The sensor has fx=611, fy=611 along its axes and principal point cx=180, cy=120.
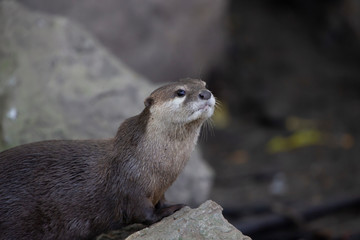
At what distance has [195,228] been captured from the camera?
110 inches

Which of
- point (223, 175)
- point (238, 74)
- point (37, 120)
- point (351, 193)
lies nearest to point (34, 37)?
point (37, 120)

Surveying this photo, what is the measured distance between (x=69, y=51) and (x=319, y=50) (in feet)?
14.2

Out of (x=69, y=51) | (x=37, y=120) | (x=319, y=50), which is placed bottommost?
(x=37, y=120)

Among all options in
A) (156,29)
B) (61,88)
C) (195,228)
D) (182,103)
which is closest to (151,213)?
(195,228)

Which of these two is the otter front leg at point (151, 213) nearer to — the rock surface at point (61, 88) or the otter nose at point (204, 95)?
the otter nose at point (204, 95)

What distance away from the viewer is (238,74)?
7992 millimetres

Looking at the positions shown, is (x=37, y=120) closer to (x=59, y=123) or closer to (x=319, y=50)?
(x=59, y=123)

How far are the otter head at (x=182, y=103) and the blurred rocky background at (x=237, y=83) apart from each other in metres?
0.80

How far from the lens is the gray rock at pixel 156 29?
5.98 metres

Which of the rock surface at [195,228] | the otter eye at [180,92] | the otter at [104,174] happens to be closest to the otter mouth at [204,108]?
the otter at [104,174]

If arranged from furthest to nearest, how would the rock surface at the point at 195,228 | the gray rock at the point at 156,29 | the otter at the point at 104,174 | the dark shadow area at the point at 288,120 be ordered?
the gray rock at the point at 156,29 < the dark shadow area at the point at 288,120 < the otter at the point at 104,174 < the rock surface at the point at 195,228

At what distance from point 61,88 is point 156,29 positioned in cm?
229

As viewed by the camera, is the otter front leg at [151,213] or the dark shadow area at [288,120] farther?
the dark shadow area at [288,120]

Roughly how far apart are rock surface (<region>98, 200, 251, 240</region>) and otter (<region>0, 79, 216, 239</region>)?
14 cm
